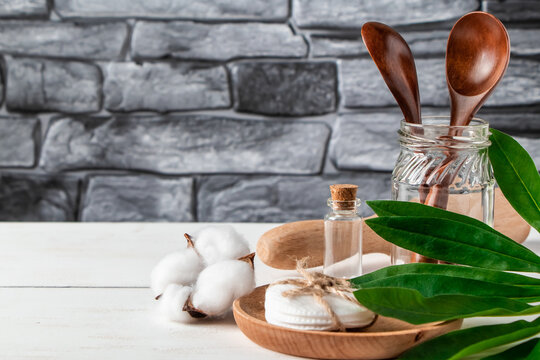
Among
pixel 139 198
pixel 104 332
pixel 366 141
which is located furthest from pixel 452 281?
pixel 139 198

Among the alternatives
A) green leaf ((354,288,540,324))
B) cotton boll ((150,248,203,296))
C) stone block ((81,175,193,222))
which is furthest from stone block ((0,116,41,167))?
green leaf ((354,288,540,324))

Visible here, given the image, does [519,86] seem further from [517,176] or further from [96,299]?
[96,299]

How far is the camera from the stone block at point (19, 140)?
1.36 m

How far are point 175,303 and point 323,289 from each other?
0.13 meters

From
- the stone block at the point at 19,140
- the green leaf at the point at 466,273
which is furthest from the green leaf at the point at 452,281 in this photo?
the stone block at the point at 19,140

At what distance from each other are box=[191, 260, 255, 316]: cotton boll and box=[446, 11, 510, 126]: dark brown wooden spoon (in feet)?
0.78

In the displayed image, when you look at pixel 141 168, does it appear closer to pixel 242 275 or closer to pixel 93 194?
pixel 93 194

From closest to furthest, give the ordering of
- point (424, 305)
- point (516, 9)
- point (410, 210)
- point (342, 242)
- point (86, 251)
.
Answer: point (424, 305) < point (410, 210) < point (342, 242) < point (86, 251) < point (516, 9)

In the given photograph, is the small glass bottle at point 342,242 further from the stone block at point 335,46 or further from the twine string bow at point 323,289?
the stone block at point 335,46

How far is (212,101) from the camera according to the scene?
1.33 meters

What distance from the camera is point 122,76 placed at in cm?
135

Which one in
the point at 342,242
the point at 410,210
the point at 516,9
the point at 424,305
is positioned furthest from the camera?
the point at 516,9

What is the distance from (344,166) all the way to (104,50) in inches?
23.0

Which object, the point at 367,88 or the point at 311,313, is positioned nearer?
the point at 311,313
